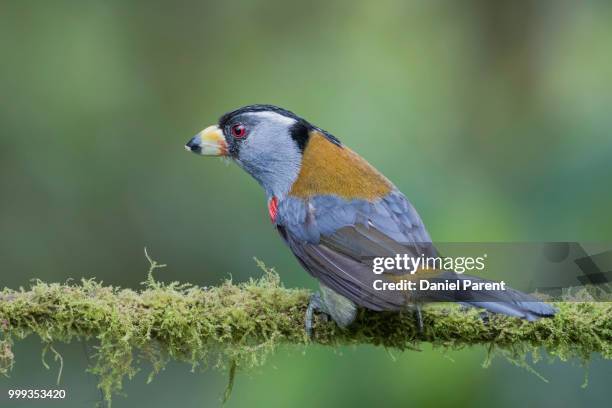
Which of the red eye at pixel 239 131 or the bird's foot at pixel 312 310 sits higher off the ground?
the red eye at pixel 239 131

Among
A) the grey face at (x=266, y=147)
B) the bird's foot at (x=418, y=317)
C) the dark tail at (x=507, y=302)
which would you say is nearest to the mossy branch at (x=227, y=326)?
the bird's foot at (x=418, y=317)

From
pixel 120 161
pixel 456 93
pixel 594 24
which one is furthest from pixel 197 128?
pixel 594 24

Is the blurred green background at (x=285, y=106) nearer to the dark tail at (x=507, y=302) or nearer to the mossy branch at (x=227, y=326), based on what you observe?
the mossy branch at (x=227, y=326)

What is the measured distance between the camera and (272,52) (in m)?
6.09

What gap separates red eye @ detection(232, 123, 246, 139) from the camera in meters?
3.45

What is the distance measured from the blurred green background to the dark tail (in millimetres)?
1287

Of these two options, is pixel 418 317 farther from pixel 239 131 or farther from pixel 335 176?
pixel 239 131

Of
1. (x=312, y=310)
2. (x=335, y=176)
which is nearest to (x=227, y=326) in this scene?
(x=312, y=310)

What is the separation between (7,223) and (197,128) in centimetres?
138

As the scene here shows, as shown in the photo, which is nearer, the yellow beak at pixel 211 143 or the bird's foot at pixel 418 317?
the bird's foot at pixel 418 317

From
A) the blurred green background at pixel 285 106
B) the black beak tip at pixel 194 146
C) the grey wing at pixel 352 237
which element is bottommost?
the grey wing at pixel 352 237

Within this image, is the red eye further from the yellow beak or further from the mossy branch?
the mossy branch

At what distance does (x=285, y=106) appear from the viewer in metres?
5.47

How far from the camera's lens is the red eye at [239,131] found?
11.3 ft
